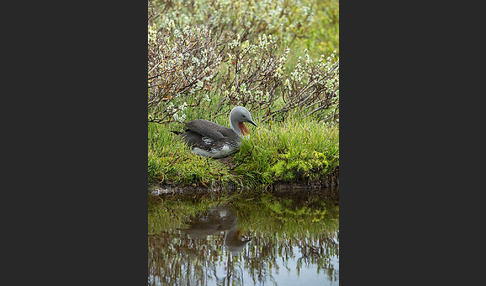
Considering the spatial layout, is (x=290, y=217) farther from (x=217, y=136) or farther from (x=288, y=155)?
(x=217, y=136)

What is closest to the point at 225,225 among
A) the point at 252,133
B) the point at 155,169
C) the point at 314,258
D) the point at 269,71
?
the point at 314,258

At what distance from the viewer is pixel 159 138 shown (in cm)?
912

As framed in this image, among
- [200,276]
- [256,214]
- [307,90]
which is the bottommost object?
[200,276]

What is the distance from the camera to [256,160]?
8.89 metres

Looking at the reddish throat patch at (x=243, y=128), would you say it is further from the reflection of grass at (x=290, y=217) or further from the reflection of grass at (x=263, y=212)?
the reflection of grass at (x=290, y=217)

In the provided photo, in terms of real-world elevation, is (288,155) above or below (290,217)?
above

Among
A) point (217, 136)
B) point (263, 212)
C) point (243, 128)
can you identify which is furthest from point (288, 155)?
point (263, 212)

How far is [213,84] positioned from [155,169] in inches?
112

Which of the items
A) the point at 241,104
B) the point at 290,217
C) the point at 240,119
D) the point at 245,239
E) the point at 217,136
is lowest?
the point at 245,239

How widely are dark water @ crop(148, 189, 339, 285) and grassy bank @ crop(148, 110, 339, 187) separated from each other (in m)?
0.34

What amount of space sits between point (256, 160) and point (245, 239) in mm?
2779

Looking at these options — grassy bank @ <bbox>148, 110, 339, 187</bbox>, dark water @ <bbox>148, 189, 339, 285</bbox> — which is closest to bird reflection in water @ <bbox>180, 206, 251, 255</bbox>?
dark water @ <bbox>148, 189, 339, 285</bbox>

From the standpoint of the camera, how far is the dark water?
5.16 meters

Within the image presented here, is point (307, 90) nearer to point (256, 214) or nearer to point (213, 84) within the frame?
point (213, 84)
